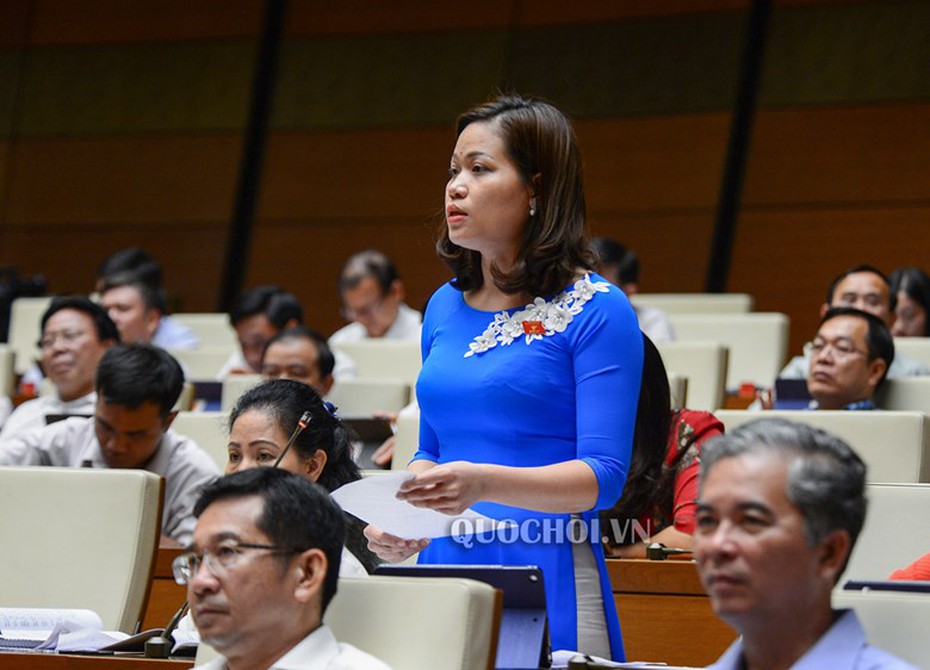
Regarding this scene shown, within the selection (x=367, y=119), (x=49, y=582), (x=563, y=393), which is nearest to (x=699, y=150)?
(x=367, y=119)

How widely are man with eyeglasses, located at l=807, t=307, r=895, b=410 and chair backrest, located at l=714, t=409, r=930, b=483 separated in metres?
0.81

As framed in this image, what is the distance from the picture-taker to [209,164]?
7816 mm

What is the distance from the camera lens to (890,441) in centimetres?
332

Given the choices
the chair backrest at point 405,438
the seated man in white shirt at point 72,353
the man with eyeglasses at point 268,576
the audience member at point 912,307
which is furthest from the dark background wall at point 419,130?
the man with eyeglasses at point 268,576

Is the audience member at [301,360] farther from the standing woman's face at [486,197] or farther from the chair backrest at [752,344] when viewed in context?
the standing woman's face at [486,197]

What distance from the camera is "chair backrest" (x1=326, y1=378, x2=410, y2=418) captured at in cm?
464

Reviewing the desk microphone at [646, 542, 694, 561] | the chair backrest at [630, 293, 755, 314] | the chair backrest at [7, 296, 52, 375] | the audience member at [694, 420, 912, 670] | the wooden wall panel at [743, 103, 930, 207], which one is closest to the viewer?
the audience member at [694, 420, 912, 670]

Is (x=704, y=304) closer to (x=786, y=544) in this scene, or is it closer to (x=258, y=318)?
(x=258, y=318)

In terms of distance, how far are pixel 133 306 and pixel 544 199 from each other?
4107 millimetres

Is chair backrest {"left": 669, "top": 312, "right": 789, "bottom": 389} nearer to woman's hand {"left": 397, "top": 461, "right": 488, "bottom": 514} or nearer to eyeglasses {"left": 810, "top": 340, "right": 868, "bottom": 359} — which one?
eyeglasses {"left": 810, "top": 340, "right": 868, "bottom": 359}

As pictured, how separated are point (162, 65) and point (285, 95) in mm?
705

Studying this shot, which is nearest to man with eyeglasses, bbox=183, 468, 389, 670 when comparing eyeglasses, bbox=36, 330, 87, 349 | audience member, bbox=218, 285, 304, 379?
eyeglasses, bbox=36, 330, 87, 349

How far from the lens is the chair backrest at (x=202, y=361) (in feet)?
19.0

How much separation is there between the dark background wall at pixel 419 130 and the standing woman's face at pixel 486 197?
492 cm
